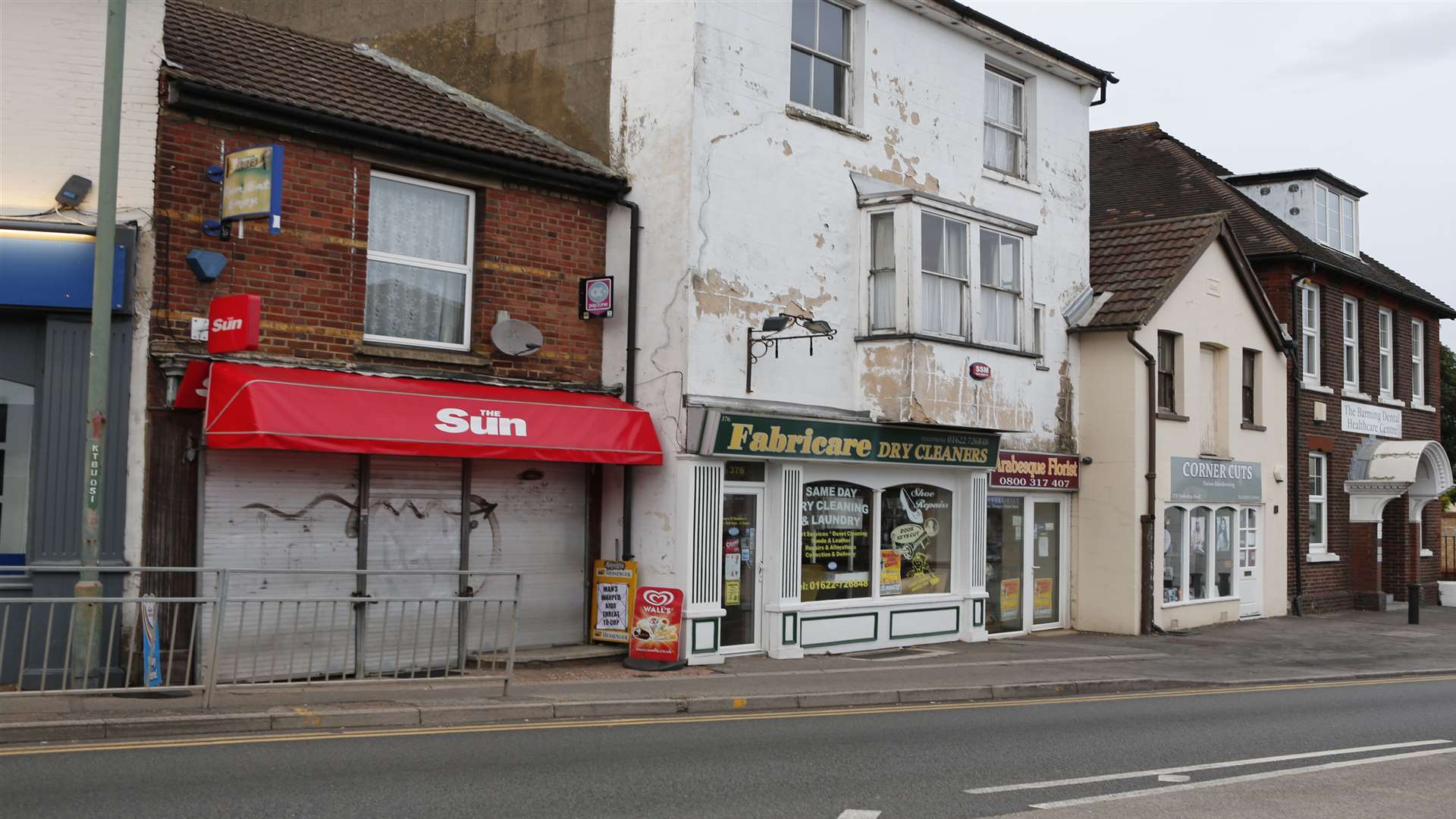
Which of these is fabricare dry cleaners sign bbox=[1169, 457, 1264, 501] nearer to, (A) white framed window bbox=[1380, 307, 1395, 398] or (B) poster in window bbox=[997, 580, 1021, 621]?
(B) poster in window bbox=[997, 580, 1021, 621]

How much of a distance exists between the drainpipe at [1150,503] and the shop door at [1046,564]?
1247 mm

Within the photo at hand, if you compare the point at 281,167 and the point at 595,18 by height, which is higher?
the point at 595,18

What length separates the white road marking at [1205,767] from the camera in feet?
28.2

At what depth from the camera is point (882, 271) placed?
17.2 m

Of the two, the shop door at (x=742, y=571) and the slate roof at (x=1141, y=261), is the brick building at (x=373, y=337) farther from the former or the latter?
the slate roof at (x=1141, y=261)

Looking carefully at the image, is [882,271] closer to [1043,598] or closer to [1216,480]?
[1043,598]

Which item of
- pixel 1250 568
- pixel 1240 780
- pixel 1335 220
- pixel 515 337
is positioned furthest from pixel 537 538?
pixel 1335 220

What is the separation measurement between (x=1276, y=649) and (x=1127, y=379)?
4457 millimetres

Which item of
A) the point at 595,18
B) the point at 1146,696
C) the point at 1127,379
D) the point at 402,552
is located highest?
the point at 595,18

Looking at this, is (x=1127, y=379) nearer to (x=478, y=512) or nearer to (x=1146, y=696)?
(x=1146, y=696)

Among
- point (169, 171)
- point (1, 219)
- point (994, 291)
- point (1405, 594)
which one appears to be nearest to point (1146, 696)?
point (994, 291)

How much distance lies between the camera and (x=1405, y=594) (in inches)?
1141

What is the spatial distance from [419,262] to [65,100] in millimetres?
3716

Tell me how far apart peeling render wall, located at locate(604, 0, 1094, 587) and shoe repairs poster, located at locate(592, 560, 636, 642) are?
269 mm
